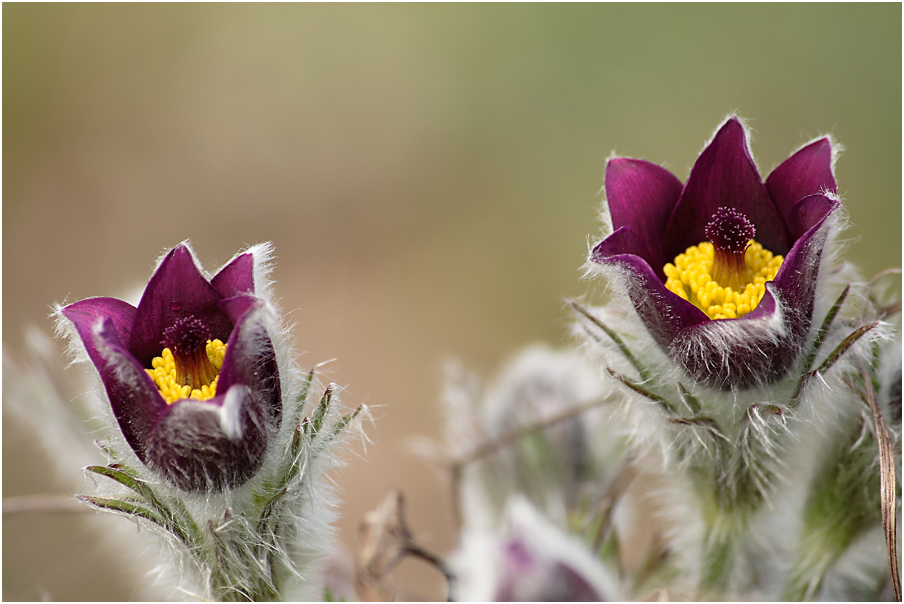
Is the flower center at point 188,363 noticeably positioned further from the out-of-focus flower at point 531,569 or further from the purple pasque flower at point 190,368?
the out-of-focus flower at point 531,569

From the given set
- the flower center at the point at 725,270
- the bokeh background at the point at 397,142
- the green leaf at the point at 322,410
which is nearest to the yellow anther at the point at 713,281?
the flower center at the point at 725,270

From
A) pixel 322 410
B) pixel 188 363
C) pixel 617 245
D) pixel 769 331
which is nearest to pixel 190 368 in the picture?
pixel 188 363

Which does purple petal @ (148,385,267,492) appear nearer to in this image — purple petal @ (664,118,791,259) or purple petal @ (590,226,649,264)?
purple petal @ (590,226,649,264)

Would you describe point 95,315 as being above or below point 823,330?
above

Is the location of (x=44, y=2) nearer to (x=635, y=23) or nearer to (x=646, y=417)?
(x=635, y=23)

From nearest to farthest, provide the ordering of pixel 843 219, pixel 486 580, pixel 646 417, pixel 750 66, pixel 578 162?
pixel 843 219 < pixel 646 417 < pixel 486 580 < pixel 750 66 < pixel 578 162

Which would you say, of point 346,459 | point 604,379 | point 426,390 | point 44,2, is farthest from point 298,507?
point 44,2

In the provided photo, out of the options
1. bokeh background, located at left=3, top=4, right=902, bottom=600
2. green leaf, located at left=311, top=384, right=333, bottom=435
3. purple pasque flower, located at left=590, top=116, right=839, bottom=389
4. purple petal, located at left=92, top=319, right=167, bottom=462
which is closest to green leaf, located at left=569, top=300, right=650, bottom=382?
purple pasque flower, located at left=590, top=116, right=839, bottom=389

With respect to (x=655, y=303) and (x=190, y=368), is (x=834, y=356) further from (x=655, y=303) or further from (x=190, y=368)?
(x=190, y=368)
